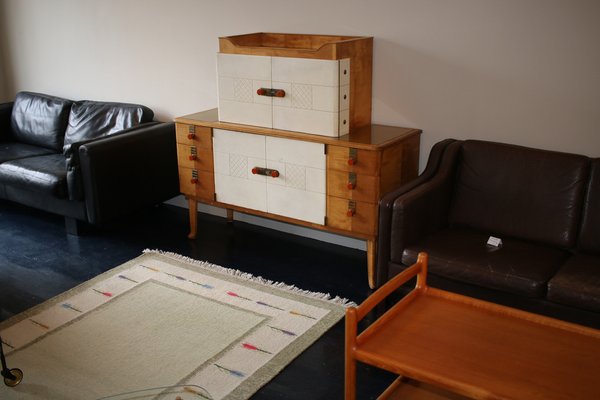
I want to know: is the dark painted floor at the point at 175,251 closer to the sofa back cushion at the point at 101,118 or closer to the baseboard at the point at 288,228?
the baseboard at the point at 288,228

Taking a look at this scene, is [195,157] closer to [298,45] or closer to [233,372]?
[298,45]

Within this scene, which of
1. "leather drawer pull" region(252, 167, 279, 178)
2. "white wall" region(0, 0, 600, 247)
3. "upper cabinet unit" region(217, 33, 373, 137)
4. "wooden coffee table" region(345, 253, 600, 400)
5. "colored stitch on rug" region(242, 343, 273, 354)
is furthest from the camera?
"leather drawer pull" region(252, 167, 279, 178)

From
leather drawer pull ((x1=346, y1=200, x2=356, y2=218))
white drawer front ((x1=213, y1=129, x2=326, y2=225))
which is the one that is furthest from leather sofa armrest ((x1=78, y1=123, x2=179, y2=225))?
leather drawer pull ((x1=346, y1=200, x2=356, y2=218))

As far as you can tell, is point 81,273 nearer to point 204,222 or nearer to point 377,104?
point 204,222

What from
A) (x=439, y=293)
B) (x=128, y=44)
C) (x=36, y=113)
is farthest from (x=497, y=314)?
(x=36, y=113)

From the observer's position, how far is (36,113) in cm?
498

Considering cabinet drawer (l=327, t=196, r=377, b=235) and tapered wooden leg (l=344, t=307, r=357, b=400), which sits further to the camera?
cabinet drawer (l=327, t=196, r=377, b=235)

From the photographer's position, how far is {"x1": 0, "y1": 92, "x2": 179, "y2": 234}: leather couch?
3.98m

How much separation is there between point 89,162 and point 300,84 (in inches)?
53.0

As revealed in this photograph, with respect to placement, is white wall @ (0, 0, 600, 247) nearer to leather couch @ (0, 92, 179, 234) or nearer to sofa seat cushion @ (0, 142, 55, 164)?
leather couch @ (0, 92, 179, 234)

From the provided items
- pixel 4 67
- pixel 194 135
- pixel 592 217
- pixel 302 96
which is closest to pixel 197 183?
pixel 194 135

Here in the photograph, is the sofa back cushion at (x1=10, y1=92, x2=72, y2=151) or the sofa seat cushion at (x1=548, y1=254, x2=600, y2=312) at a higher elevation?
the sofa back cushion at (x1=10, y1=92, x2=72, y2=151)

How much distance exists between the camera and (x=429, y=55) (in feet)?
11.4

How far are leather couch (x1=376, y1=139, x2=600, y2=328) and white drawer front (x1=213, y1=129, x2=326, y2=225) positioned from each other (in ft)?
1.79
